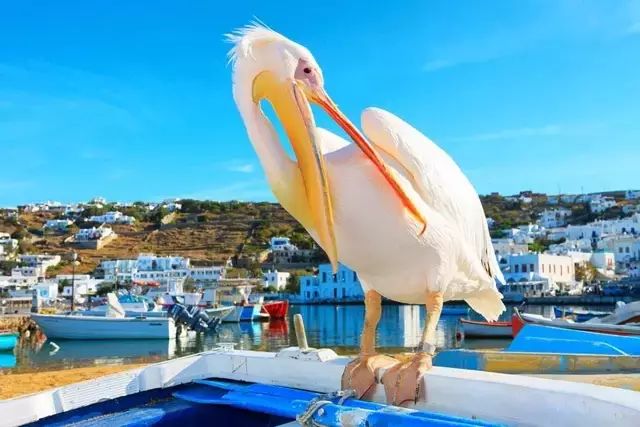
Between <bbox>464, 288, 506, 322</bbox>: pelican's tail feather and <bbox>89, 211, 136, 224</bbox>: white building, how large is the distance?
389 ft

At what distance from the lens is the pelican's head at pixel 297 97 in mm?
3057

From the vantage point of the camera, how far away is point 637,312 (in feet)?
48.8

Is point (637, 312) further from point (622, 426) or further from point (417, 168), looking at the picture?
point (622, 426)

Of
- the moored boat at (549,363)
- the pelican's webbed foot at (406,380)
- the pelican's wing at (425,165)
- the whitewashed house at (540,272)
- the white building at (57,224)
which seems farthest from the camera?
the white building at (57,224)

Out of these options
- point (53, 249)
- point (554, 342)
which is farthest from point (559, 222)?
point (554, 342)

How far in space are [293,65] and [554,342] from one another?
3.35m

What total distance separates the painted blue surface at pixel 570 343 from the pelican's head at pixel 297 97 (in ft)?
8.66

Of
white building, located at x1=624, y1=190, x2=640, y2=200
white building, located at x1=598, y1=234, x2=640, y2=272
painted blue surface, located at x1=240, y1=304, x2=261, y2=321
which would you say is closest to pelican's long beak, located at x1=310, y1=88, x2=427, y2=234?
painted blue surface, located at x1=240, y1=304, x2=261, y2=321

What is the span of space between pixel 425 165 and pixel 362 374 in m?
1.15

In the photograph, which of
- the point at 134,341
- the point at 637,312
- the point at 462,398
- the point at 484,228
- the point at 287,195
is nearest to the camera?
the point at 462,398

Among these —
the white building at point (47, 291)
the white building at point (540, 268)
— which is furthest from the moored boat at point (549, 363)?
the white building at point (540, 268)

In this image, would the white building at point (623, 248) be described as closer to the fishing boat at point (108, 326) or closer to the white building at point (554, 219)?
the white building at point (554, 219)

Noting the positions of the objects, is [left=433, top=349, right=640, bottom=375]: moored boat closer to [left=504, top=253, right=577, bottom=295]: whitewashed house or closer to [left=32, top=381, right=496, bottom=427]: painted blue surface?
[left=32, top=381, right=496, bottom=427]: painted blue surface

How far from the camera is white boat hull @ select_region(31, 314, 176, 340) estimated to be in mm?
26219
